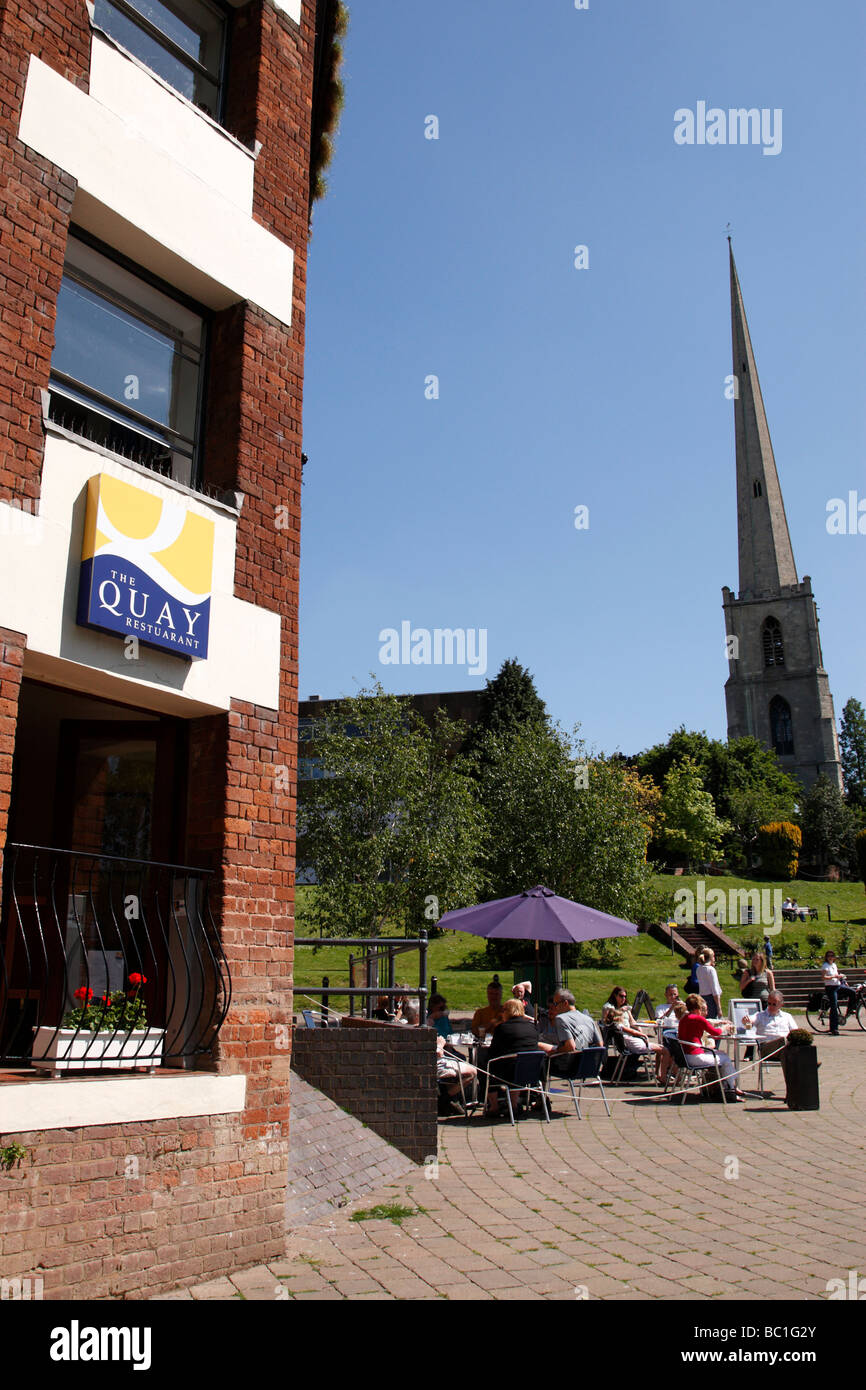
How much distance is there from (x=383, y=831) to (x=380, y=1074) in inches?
873

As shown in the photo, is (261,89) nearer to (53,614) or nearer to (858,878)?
(53,614)

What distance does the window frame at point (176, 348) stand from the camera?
21.8ft

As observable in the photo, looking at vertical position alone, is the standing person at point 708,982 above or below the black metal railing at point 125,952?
below

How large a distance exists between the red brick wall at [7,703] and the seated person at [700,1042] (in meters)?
9.50

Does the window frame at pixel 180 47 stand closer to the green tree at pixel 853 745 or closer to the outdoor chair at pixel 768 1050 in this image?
the outdoor chair at pixel 768 1050

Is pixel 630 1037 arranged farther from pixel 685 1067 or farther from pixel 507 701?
pixel 507 701

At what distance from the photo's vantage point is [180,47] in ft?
25.5

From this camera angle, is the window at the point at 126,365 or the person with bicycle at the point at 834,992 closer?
the window at the point at 126,365

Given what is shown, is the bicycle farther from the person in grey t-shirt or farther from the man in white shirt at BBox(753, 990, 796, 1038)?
the person in grey t-shirt

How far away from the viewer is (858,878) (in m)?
72.9

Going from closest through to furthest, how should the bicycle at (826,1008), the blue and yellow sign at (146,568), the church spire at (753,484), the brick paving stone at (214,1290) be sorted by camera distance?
1. the brick paving stone at (214,1290)
2. the blue and yellow sign at (146,568)
3. the bicycle at (826,1008)
4. the church spire at (753,484)

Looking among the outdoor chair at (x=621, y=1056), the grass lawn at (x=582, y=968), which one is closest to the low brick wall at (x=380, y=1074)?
the outdoor chair at (x=621, y=1056)
